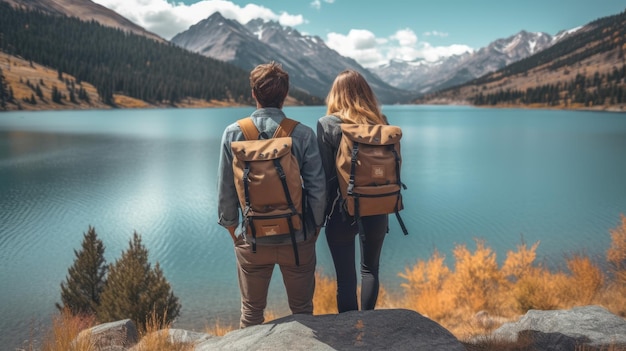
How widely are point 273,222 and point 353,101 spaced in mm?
1568

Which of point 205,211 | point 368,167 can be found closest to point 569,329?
point 368,167

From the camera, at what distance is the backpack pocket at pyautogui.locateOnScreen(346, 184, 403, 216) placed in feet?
13.7

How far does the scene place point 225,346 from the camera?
4.16 metres

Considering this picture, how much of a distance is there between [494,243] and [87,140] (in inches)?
2420

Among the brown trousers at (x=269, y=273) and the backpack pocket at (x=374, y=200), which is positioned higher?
the backpack pocket at (x=374, y=200)

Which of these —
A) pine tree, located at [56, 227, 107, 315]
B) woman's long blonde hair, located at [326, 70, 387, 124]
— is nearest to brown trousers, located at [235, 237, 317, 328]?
woman's long blonde hair, located at [326, 70, 387, 124]

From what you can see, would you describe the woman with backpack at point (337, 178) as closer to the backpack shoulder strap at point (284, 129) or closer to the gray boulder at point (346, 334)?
the backpack shoulder strap at point (284, 129)

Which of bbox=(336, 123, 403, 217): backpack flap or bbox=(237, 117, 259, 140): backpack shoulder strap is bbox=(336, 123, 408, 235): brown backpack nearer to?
bbox=(336, 123, 403, 217): backpack flap

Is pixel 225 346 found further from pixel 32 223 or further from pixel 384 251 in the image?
pixel 32 223

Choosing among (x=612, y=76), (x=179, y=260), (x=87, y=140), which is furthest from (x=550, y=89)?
(x=179, y=260)

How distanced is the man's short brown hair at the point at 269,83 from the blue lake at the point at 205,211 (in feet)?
34.1

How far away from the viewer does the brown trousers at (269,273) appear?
13.3 ft

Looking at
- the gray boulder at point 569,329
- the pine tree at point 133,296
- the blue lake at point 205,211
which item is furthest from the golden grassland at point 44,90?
the gray boulder at point 569,329

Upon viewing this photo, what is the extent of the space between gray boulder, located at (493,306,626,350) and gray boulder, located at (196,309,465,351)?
1.92 metres
